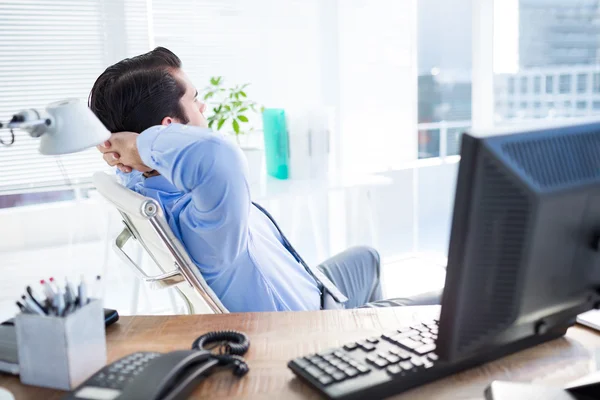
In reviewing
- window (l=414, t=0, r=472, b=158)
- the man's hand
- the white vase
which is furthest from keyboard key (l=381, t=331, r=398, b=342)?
window (l=414, t=0, r=472, b=158)

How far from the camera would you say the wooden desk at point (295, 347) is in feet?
2.62

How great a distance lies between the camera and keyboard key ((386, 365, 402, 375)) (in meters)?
0.79

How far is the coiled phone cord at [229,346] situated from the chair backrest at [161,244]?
0.35m

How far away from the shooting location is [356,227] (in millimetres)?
3494

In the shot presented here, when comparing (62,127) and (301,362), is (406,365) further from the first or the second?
(62,127)

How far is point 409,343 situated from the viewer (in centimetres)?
87

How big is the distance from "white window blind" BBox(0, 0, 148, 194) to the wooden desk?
6.10 ft

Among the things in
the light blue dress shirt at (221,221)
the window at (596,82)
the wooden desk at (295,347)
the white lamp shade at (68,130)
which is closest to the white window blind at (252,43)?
the light blue dress shirt at (221,221)

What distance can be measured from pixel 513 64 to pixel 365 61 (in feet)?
3.92

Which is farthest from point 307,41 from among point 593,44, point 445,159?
point 593,44

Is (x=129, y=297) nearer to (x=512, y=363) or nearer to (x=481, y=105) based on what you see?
(x=481, y=105)

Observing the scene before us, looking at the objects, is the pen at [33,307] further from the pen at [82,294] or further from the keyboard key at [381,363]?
the keyboard key at [381,363]

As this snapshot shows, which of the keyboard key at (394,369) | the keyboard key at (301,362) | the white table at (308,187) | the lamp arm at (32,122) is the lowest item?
the white table at (308,187)

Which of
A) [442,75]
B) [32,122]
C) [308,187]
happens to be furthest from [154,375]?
[442,75]
